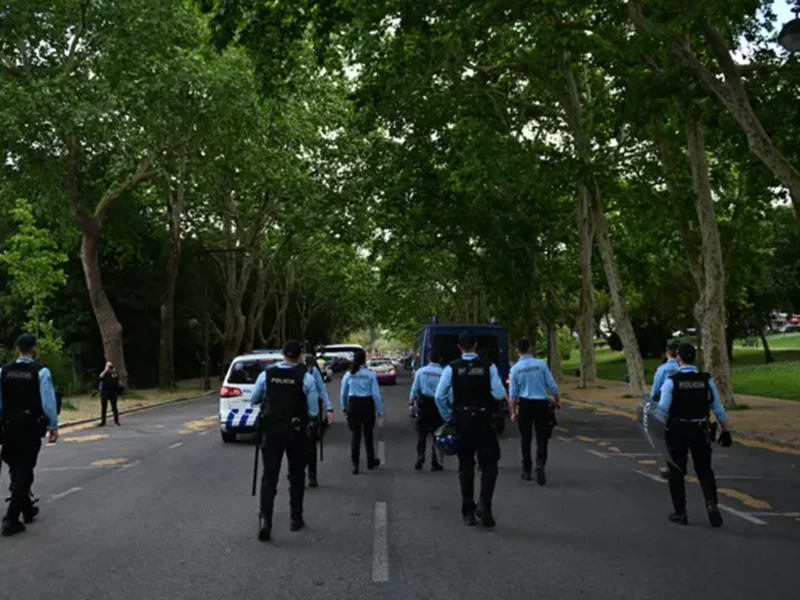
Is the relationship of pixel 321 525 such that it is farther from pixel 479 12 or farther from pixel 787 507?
pixel 479 12

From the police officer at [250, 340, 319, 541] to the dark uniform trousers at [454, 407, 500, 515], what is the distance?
4.60 feet

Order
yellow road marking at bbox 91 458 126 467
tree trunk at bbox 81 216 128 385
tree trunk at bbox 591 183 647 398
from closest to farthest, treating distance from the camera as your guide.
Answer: yellow road marking at bbox 91 458 126 467, tree trunk at bbox 591 183 647 398, tree trunk at bbox 81 216 128 385

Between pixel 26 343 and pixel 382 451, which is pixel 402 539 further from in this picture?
pixel 382 451

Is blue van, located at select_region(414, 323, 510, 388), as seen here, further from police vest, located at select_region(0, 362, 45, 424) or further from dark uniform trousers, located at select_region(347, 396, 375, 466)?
police vest, located at select_region(0, 362, 45, 424)

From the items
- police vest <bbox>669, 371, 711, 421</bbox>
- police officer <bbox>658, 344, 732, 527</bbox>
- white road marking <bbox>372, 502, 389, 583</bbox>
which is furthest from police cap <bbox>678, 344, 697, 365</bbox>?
white road marking <bbox>372, 502, 389, 583</bbox>

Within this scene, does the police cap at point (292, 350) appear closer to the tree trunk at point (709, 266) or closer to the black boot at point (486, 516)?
the black boot at point (486, 516)

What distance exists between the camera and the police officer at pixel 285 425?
25.5 ft

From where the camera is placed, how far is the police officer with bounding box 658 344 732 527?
27.4 feet

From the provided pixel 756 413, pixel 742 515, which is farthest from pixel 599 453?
pixel 756 413

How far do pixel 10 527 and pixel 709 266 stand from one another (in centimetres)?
1819

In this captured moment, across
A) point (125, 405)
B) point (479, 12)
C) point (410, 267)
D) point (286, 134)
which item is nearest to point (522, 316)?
point (410, 267)

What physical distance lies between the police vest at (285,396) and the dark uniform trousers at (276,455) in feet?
0.30

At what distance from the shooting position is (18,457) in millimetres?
8289

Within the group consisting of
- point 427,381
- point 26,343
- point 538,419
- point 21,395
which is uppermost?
point 26,343
